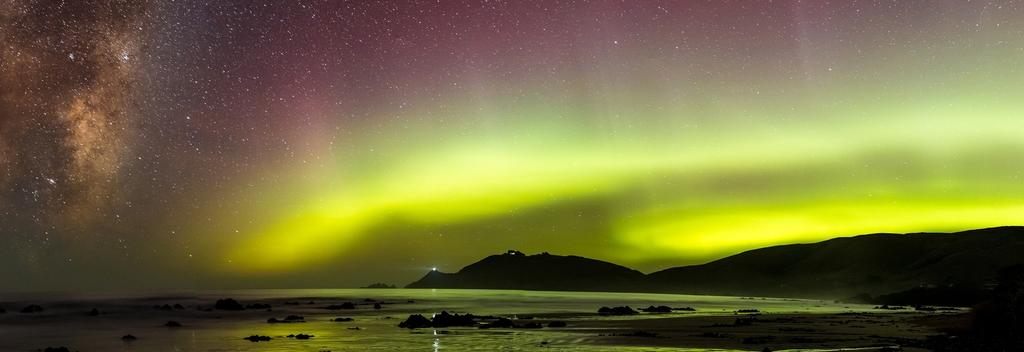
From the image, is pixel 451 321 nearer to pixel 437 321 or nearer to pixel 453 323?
pixel 453 323

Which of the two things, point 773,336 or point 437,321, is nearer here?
point 773,336

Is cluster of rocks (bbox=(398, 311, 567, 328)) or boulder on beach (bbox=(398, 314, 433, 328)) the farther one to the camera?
boulder on beach (bbox=(398, 314, 433, 328))

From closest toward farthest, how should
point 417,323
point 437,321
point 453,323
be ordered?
point 417,323 → point 437,321 → point 453,323

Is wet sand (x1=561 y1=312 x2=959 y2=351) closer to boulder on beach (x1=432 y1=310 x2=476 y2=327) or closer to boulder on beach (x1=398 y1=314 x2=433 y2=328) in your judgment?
boulder on beach (x1=432 y1=310 x2=476 y2=327)

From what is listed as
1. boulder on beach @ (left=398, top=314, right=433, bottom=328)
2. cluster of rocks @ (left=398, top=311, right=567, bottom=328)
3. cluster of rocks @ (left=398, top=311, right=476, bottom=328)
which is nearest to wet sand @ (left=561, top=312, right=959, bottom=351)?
cluster of rocks @ (left=398, top=311, right=567, bottom=328)

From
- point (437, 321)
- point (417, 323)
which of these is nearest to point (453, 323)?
point (437, 321)

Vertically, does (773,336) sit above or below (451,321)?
below

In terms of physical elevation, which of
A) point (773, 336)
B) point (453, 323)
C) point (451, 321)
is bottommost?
point (773, 336)

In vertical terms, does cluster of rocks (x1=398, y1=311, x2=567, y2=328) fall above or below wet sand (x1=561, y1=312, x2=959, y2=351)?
above

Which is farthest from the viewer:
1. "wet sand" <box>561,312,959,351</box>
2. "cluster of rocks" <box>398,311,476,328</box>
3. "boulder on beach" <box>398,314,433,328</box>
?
"cluster of rocks" <box>398,311,476,328</box>

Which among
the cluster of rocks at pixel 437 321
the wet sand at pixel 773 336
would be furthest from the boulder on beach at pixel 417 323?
the wet sand at pixel 773 336

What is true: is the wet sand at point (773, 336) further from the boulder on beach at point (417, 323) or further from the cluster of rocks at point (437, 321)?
the boulder on beach at point (417, 323)

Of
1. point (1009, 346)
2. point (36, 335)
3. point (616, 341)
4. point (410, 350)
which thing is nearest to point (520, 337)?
point (616, 341)

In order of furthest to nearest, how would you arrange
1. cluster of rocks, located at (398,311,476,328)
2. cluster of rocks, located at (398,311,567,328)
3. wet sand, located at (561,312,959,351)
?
cluster of rocks, located at (398,311,476,328), cluster of rocks, located at (398,311,567,328), wet sand, located at (561,312,959,351)
